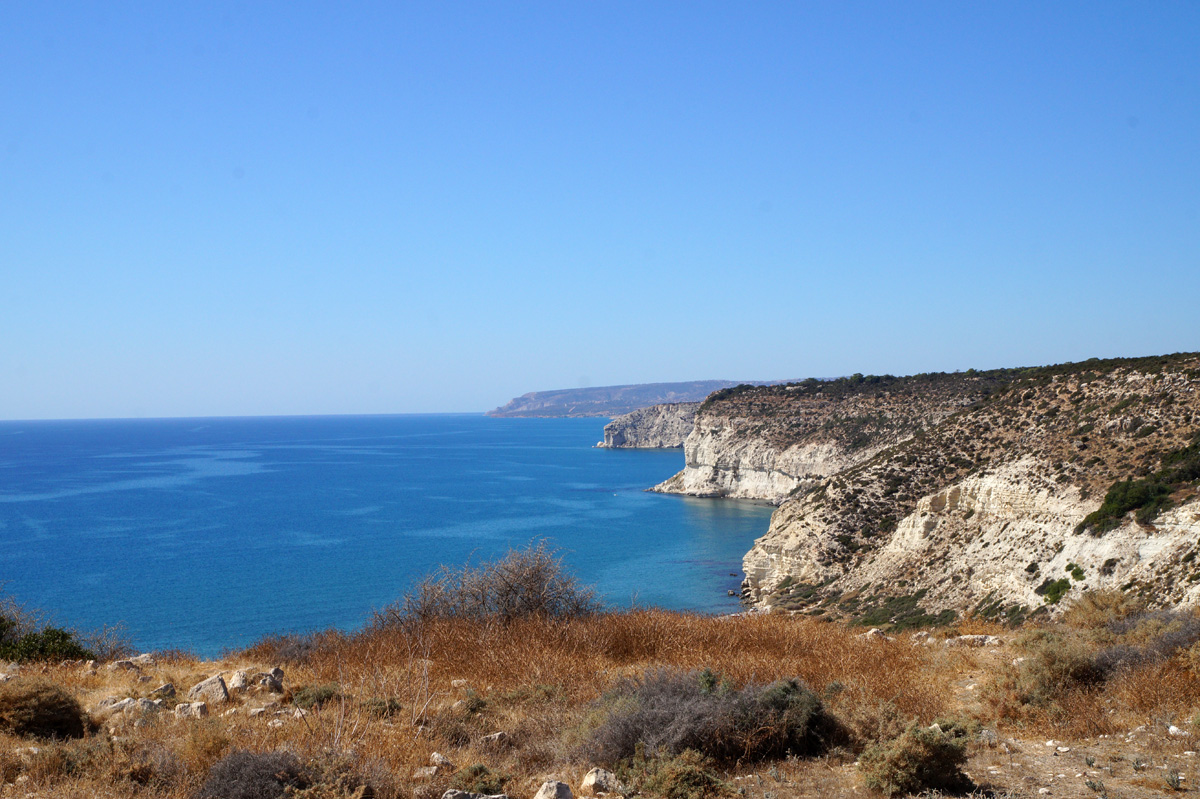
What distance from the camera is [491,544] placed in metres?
53.5

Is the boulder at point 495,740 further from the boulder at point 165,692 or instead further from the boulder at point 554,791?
the boulder at point 165,692

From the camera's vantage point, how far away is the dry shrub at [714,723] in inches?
223

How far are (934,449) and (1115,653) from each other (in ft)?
100

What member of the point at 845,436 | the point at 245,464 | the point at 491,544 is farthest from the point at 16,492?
the point at 845,436

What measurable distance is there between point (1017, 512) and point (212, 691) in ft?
87.0

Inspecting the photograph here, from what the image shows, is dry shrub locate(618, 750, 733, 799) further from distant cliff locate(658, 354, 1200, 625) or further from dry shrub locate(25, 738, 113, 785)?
distant cliff locate(658, 354, 1200, 625)

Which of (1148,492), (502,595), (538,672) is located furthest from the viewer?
(1148,492)

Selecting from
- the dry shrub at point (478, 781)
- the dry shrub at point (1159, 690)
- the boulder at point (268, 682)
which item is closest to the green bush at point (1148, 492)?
the dry shrub at point (1159, 690)

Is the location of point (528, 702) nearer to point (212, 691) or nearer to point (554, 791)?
point (554, 791)

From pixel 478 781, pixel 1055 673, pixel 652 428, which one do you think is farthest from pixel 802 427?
pixel 652 428

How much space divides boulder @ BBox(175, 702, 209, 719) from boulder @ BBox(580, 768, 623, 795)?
3.62 meters

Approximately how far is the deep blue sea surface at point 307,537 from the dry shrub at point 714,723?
1024cm

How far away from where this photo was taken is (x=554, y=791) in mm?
4781

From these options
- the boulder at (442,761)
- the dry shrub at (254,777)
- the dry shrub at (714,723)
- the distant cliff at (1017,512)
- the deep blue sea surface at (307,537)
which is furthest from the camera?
the deep blue sea surface at (307,537)
